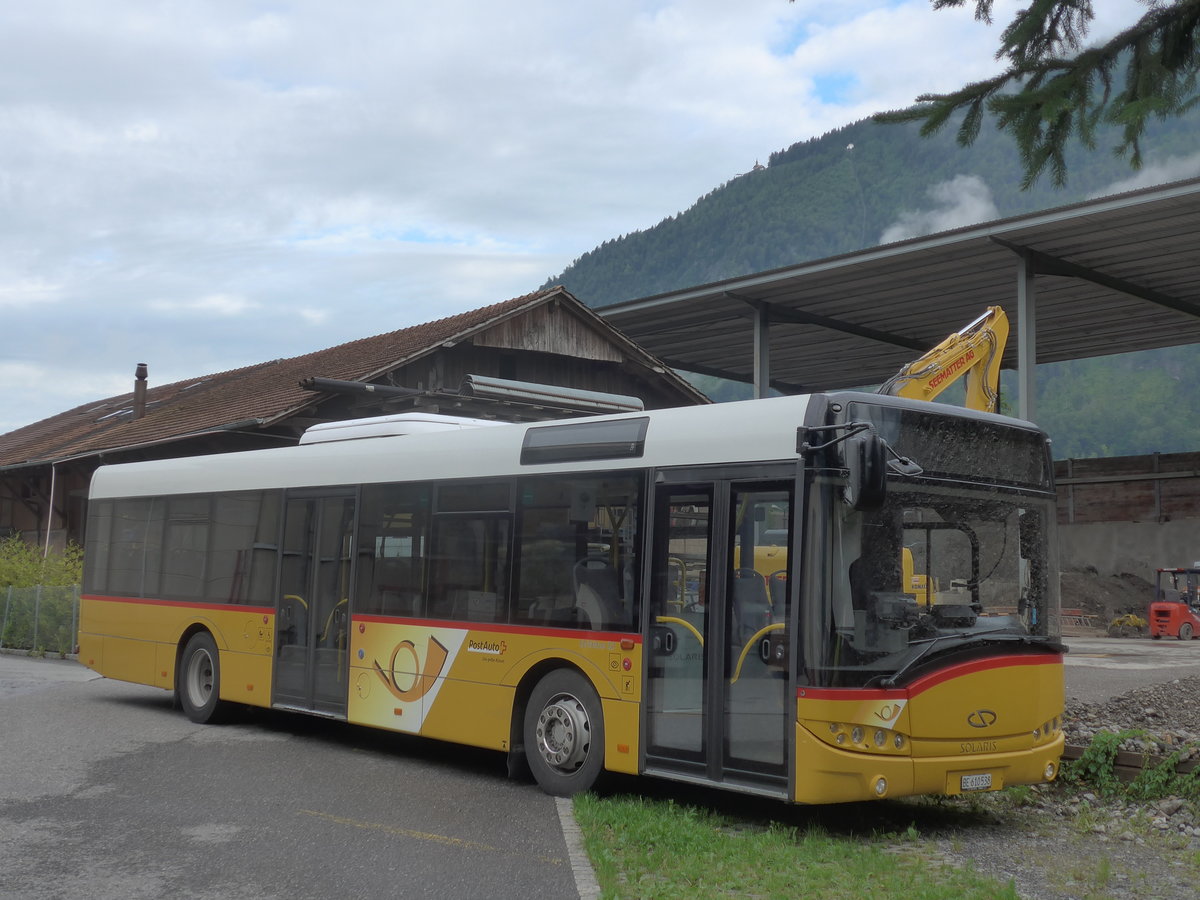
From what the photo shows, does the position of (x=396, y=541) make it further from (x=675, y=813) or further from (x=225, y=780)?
(x=675, y=813)

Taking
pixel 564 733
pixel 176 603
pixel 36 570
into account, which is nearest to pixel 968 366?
pixel 564 733

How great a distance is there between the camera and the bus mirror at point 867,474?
7.60 m

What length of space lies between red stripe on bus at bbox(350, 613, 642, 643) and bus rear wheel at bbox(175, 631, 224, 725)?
2694 millimetres

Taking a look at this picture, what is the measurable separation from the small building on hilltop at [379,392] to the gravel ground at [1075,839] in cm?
1324

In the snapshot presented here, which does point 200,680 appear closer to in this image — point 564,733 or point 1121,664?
point 564,733


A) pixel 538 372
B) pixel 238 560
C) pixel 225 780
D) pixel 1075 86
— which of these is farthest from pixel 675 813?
pixel 538 372

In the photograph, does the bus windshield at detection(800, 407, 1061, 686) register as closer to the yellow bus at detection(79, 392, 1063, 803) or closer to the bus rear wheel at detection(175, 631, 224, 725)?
the yellow bus at detection(79, 392, 1063, 803)

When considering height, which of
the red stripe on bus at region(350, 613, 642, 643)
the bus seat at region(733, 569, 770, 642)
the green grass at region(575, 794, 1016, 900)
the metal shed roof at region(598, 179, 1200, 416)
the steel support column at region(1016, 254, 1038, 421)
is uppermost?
the metal shed roof at region(598, 179, 1200, 416)

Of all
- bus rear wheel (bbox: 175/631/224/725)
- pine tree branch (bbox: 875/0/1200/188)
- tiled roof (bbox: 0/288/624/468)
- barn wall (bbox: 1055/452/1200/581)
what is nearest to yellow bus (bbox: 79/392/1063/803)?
bus rear wheel (bbox: 175/631/224/725)

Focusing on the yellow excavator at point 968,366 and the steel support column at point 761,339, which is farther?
the steel support column at point 761,339

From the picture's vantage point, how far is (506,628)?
10.1 meters

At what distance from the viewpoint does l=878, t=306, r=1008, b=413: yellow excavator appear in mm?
10539

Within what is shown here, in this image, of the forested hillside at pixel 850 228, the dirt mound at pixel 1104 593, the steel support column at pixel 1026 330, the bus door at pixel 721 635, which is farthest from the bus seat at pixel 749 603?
the forested hillside at pixel 850 228

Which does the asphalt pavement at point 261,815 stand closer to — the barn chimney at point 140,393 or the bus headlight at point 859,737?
the bus headlight at point 859,737
